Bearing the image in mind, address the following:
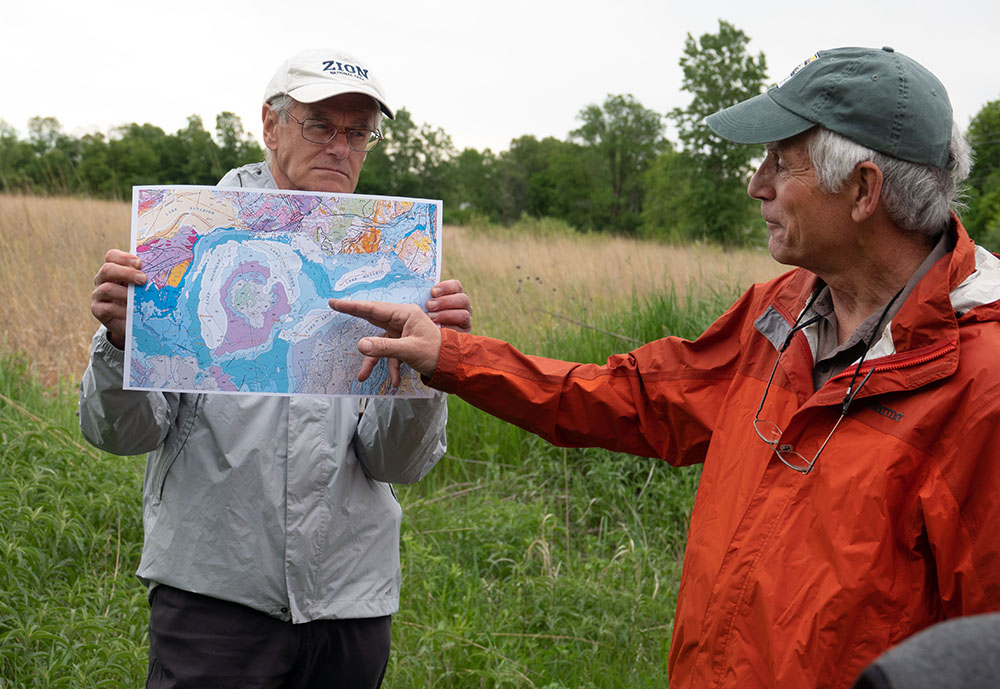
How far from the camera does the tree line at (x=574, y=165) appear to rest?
12656 millimetres

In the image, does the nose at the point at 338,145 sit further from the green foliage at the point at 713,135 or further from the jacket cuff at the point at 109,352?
the green foliage at the point at 713,135

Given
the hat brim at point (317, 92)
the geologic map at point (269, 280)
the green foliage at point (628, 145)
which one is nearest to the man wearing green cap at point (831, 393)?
the geologic map at point (269, 280)

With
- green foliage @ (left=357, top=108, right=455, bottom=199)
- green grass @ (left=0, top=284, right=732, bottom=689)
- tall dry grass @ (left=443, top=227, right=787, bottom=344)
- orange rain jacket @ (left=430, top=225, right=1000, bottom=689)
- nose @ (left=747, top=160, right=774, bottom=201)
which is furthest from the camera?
green foliage @ (left=357, top=108, right=455, bottom=199)

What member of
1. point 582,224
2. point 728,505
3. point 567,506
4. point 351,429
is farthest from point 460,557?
point 582,224

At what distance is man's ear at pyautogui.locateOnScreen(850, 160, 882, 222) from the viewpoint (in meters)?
1.98

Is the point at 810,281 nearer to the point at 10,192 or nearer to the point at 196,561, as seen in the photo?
the point at 196,561

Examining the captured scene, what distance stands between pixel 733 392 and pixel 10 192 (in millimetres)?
11101

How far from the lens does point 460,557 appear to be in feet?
16.1

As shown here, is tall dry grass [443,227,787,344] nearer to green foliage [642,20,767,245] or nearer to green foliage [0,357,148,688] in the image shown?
green foliage [0,357,148,688]

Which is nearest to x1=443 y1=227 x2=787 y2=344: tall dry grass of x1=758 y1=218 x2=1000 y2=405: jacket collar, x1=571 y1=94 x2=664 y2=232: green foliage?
x1=758 y1=218 x2=1000 y2=405: jacket collar

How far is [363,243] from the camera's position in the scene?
2301 millimetres

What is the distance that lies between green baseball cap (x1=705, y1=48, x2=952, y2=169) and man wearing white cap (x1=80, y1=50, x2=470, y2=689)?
968 mm

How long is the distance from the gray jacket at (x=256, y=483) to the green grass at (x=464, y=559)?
1416 mm

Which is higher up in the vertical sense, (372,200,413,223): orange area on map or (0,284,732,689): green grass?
(372,200,413,223): orange area on map
